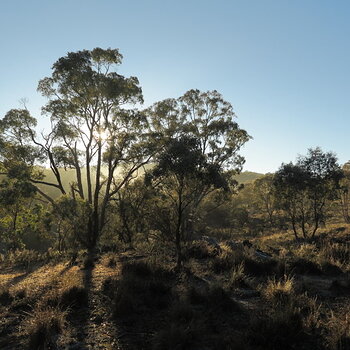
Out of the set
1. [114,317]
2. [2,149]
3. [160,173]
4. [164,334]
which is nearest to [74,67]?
[2,149]

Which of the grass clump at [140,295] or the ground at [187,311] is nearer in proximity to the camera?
the ground at [187,311]

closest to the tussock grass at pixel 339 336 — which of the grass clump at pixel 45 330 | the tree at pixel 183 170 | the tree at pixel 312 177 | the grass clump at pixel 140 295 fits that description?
the grass clump at pixel 140 295

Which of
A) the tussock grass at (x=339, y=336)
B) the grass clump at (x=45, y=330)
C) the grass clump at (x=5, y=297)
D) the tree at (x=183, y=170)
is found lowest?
the grass clump at (x=5, y=297)

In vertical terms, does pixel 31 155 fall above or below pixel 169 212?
above

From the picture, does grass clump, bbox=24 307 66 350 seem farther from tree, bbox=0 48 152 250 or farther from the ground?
tree, bbox=0 48 152 250

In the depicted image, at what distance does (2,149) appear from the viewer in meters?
21.0

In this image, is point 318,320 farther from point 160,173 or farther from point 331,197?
point 331,197

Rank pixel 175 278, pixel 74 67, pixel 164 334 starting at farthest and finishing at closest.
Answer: pixel 74 67 < pixel 175 278 < pixel 164 334

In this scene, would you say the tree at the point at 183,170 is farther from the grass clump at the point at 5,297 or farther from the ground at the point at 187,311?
the grass clump at the point at 5,297

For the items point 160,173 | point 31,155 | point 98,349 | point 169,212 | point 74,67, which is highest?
point 74,67

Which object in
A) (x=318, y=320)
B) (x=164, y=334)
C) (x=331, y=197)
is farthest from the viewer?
(x=331, y=197)

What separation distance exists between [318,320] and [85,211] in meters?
16.1

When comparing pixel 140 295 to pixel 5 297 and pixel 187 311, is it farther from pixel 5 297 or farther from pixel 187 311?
pixel 5 297

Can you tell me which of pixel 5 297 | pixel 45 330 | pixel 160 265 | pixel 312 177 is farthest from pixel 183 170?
pixel 312 177
